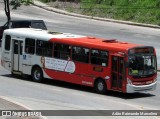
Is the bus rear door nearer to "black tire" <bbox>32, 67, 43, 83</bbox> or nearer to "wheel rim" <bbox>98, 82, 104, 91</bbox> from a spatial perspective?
"black tire" <bbox>32, 67, 43, 83</bbox>

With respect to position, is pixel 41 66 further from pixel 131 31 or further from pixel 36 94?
pixel 131 31

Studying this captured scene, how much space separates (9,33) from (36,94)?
7.13m

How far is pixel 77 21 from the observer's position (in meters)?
59.4

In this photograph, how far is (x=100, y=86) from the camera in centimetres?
2569

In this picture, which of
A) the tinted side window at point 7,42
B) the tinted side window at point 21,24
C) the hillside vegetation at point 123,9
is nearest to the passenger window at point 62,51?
the tinted side window at point 7,42

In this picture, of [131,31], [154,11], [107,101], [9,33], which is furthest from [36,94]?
[154,11]

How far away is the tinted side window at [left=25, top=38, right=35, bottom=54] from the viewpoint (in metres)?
29.3

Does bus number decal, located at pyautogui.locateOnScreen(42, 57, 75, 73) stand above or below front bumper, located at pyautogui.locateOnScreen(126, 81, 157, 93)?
above

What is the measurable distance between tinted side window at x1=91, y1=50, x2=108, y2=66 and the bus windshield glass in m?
1.26

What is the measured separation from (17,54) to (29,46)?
1030mm

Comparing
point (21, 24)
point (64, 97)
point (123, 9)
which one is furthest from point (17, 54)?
point (123, 9)

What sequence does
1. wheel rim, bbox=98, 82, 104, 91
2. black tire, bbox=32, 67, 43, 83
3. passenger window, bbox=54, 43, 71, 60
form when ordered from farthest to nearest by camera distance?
black tire, bbox=32, 67, 43, 83, passenger window, bbox=54, 43, 71, 60, wheel rim, bbox=98, 82, 104, 91

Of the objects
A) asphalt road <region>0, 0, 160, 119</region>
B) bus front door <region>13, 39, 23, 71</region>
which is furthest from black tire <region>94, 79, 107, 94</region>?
bus front door <region>13, 39, 23, 71</region>

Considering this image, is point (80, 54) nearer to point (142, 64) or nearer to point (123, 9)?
point (142, 64)
